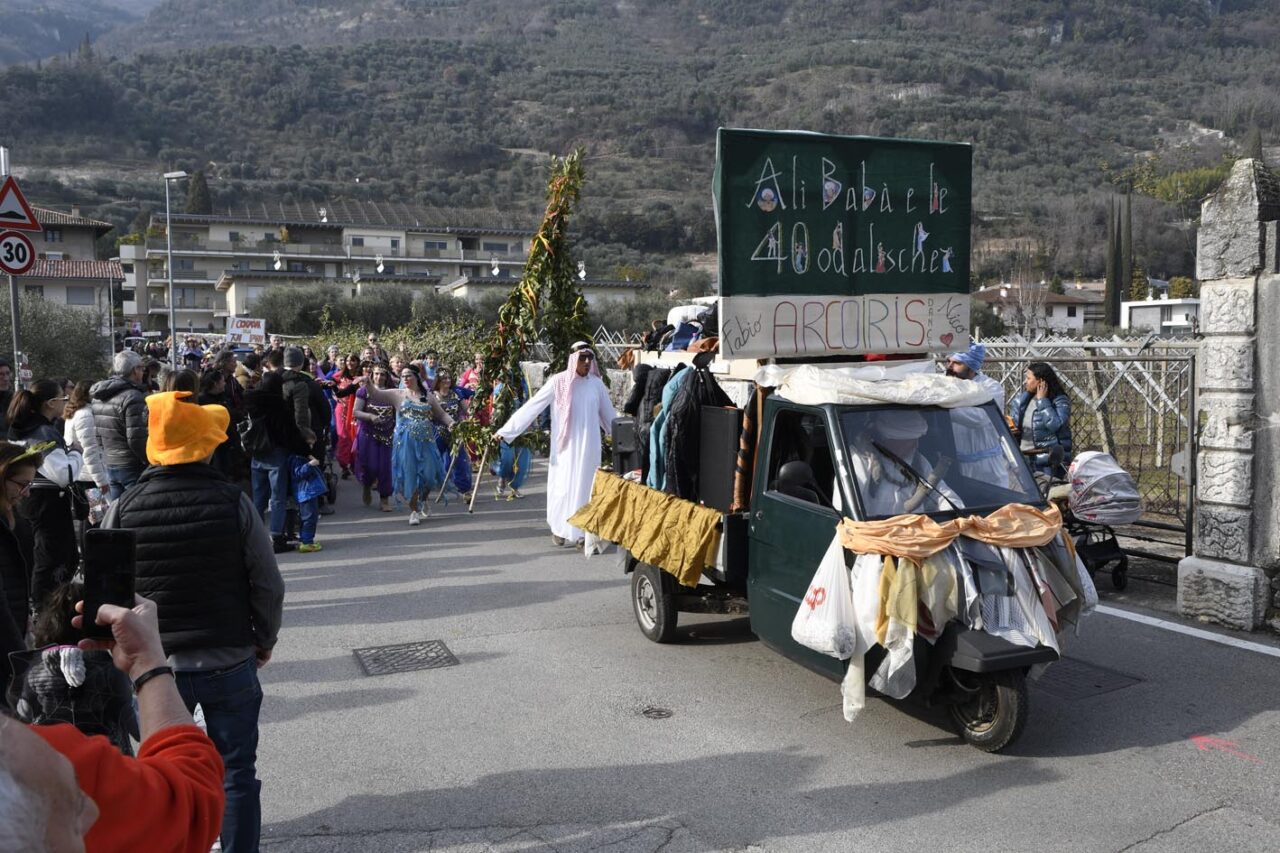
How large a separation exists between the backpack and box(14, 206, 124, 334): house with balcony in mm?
54845

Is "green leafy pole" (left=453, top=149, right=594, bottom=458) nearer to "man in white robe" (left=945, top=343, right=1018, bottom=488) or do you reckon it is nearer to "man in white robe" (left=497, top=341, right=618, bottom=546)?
"man in white robe" (left=497, top=341, right=618, bottom=546)

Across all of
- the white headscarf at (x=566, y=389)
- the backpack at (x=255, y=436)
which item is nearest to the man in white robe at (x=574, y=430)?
the white headscarf at (x=566, y=389)

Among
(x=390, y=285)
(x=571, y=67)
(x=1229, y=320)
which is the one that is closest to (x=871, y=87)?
(x=571, y=67)

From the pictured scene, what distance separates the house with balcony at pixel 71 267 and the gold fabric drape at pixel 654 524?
59.1 meters

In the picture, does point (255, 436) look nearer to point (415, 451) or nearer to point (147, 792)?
point (415, 451)

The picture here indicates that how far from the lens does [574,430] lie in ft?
35.3

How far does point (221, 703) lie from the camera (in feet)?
13.2

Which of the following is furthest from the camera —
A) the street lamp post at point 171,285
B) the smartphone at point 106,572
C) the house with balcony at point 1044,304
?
the house with balcony at point 1044,304

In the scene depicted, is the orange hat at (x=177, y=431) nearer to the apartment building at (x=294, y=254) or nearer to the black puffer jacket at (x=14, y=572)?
the black puffer jacket at (x=14, y=572)

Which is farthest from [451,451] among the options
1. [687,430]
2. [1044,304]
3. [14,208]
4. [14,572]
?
[1044,304]

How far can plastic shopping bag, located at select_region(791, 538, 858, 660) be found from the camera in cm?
527

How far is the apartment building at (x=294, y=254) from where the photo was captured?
81562mm

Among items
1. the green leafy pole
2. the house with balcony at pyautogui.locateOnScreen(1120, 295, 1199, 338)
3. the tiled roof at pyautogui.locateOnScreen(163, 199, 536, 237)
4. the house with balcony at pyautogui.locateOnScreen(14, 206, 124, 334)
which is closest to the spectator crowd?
the green leafy pole

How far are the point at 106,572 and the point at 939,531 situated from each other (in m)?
3.88
